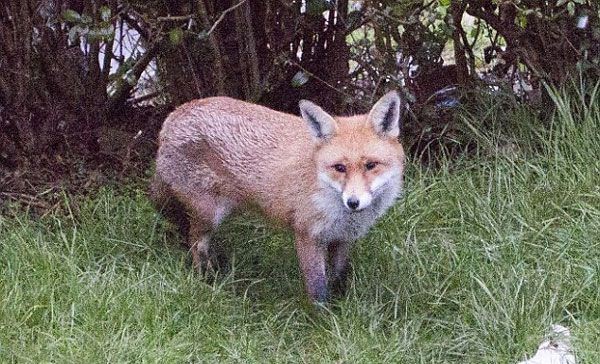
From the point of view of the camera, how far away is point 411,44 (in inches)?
229

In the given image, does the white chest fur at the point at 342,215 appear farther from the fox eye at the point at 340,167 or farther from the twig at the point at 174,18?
the twig at the point at 174,18

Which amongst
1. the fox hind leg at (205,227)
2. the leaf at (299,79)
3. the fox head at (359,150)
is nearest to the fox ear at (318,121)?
the fox head at (359,150)

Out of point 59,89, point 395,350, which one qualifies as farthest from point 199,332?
point 59,89

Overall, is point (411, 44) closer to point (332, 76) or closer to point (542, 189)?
point (332, 76)

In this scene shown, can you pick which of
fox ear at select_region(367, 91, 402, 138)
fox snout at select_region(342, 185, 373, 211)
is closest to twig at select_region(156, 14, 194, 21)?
fox ear at select_region(367, 91, 402, 138)

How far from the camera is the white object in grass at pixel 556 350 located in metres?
3.72

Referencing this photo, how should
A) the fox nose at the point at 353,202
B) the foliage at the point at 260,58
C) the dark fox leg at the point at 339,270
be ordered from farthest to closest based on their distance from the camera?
the foliage at the point at 260,58, the dark fox leg at the point at 339,270, the fox nose at the point at 353,202

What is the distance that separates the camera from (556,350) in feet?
12.4

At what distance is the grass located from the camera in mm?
4004

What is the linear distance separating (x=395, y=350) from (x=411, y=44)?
2.33 m

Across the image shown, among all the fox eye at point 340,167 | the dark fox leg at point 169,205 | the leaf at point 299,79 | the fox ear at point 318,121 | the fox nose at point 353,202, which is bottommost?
the dark fox leg at point 169,205

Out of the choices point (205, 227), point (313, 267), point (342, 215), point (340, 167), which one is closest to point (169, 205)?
point (205, 227)

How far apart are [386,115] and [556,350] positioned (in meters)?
1.22

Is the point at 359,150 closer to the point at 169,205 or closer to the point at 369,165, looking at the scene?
the point at 369,165
